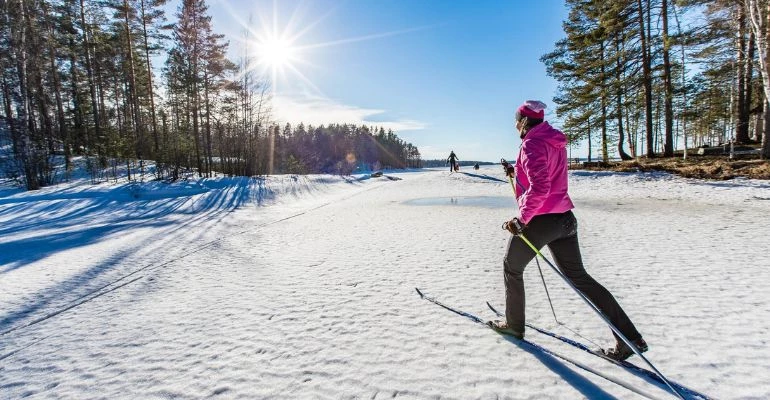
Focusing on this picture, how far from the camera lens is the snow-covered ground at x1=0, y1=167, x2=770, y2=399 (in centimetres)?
254

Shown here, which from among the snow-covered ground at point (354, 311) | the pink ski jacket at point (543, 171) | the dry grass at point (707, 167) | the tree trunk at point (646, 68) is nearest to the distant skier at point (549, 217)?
the pink ski jacket at point (543, 171)

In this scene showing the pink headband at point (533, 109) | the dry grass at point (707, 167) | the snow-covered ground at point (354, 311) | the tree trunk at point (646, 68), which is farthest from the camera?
the tree trunk at point (646, 68)

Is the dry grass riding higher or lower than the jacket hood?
lower

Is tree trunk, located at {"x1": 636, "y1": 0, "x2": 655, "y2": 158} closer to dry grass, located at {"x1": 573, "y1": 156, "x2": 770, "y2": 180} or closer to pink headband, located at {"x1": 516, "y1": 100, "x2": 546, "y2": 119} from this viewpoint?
dry grass, located at {"x1": 573, "y1": 156, "x2": 770, "y2": 180}

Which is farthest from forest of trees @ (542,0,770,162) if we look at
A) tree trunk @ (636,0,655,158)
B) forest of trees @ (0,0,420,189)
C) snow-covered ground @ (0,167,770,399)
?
forest of trees @ (0,0,420,189)

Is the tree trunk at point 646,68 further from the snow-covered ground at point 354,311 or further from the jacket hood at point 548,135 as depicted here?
the jacket hood at point 548,135

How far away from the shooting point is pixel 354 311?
3.84 m

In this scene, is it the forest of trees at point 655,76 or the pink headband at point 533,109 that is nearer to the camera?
the pink headband at point 533,109

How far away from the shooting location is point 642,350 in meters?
2.65

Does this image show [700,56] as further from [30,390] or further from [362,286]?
[30,390]

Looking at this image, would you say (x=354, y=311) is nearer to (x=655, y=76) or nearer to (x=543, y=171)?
(x=543, y=171)

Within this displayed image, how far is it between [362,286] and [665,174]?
18199mm

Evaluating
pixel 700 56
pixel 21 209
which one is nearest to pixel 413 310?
pixel 21 209

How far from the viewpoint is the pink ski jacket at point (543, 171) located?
259 centimetres
